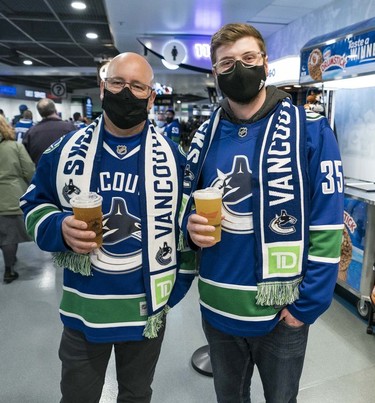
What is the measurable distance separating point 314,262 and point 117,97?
90cm

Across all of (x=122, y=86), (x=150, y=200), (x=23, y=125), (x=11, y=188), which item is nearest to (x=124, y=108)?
(x=122, y=86)

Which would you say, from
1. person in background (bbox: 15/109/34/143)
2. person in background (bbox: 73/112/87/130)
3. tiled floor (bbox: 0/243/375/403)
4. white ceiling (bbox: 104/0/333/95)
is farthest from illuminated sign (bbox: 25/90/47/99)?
tiled floor (bbox: 0/243/375/403)

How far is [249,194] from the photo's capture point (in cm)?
124

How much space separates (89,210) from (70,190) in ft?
0.77

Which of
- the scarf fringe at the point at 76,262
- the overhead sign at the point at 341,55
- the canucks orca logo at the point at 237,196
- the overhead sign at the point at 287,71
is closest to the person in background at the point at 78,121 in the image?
the overhead sign at the point at 287,71

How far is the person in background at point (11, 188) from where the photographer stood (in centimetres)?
374

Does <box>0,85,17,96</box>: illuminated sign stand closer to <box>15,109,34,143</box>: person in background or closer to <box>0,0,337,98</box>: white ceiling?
<box>0,0,337,98</box>: white ceiling

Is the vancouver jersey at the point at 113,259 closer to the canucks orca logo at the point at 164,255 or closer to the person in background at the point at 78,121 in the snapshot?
the canucks orca logo at the point at 164,255

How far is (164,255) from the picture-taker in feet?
4.57

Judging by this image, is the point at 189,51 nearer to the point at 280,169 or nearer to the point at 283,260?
the point at 280,169

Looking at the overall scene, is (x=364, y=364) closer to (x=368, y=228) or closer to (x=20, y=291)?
(x=368, y=228)

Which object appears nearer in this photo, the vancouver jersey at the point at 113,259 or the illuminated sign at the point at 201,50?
the vancouver jersey at the point at 113,259

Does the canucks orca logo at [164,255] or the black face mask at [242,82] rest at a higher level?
the black face mask at [242,82]

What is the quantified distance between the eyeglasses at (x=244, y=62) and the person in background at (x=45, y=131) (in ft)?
11.7
